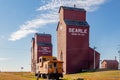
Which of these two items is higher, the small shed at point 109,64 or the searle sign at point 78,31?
the searle sign at point 78,31

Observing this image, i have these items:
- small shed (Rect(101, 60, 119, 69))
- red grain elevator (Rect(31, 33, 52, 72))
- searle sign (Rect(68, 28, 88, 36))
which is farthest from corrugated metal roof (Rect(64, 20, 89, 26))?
red grain elevator (Rect(31, 33, 52, 72))

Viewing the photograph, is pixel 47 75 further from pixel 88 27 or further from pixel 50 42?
pixel 50 42

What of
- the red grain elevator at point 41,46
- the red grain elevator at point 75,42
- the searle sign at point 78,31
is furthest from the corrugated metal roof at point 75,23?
the red grain elevator at point 41,46

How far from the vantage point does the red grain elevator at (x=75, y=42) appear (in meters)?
68.3

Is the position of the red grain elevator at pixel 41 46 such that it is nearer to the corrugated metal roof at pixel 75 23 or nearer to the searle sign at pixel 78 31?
the corrugated metal roof at pixel 75 23

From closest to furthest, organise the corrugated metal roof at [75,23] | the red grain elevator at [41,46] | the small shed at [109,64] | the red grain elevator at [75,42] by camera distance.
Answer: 1. the red grain elevator at [75,42]
2. the corrugated metal roof at [75,23]
3. the small shed at [109,64]
4. the red grain elevator at [41,46]

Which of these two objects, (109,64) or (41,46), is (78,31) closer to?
(109,64)

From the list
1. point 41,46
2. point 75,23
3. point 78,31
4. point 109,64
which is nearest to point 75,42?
point 78,31

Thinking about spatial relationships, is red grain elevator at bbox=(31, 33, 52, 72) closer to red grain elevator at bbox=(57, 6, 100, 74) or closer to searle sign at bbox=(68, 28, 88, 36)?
red grain elevator at bbox=(57, 6, 100, 74)

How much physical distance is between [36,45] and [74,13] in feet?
98.9

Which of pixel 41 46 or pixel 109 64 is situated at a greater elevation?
pixel 41 46

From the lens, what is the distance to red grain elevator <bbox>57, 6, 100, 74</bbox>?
68.3 m

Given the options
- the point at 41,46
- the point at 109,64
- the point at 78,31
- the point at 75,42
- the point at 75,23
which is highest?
the point at 75,23

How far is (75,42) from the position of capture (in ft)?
225
